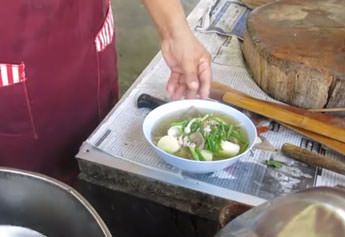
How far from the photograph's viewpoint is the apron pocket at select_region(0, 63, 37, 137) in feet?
3.10

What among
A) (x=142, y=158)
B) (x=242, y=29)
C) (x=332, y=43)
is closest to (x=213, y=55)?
(x=242, y=29)

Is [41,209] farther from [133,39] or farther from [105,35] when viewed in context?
[133,39]

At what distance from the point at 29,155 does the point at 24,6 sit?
0.34 m

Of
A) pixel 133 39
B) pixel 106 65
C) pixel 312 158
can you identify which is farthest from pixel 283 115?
pixel 133 39

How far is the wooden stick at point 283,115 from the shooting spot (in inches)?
38.9

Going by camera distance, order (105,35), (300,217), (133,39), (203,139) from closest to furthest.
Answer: (300,217)
(203,139)
(105,35)
(133,39)

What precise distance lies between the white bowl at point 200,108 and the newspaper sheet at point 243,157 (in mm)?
42

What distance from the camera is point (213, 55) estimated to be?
1299 millimetres

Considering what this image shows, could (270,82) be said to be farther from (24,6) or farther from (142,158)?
(24,6)

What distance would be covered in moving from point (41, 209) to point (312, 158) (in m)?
0.52

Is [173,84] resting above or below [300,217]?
below

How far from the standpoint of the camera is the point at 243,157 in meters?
0.97

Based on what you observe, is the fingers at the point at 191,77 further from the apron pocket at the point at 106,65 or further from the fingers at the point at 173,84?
the apron pocket at the point at 106,65

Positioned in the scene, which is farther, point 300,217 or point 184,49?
point 184,49
